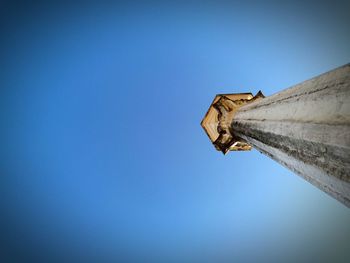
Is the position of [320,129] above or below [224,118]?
below

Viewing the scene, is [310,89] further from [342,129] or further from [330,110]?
[342,129]

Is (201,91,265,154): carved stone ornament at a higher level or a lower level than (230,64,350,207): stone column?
higher

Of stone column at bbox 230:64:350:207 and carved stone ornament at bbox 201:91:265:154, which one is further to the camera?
carved stone ornament at bbox 201:91:265:154

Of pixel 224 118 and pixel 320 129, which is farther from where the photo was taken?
pixel 224 118
